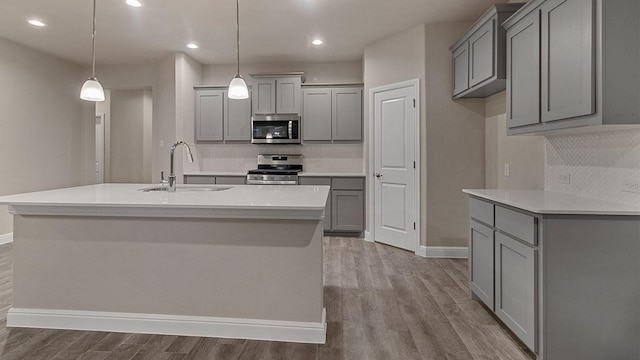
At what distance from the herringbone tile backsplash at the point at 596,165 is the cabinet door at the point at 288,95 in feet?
11.3

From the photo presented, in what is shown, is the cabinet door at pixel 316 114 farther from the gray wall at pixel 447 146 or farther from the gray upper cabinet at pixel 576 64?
the gray upper cabinet at pixel 576 64

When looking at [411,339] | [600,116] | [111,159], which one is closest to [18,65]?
[111,159]

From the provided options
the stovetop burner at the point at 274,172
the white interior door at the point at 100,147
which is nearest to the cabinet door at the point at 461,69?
the stovetop burner at the point at 274,172

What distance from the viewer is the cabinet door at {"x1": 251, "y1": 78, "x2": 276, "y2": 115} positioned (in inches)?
216

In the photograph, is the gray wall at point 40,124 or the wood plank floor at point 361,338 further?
the gray wall at point 40,124

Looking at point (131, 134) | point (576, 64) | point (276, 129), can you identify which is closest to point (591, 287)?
point (576, 64)

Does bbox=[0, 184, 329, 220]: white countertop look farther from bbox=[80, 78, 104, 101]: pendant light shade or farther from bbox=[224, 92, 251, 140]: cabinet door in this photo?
bbox=[224, 92, 251, 140]: cabinet door

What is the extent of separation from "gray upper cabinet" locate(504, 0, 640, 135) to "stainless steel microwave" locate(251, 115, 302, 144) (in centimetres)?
331

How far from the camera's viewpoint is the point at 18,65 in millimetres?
4863

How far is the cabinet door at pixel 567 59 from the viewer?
6.42 feet

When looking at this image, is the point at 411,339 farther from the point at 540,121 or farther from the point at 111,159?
the point at 111,159

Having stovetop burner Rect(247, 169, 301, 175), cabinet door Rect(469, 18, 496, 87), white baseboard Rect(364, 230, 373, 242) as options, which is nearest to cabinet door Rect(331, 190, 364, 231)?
white baseboard Rect(364, 230, 373, 242)

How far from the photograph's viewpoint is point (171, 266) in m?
2.33

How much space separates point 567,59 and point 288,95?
3.87m
